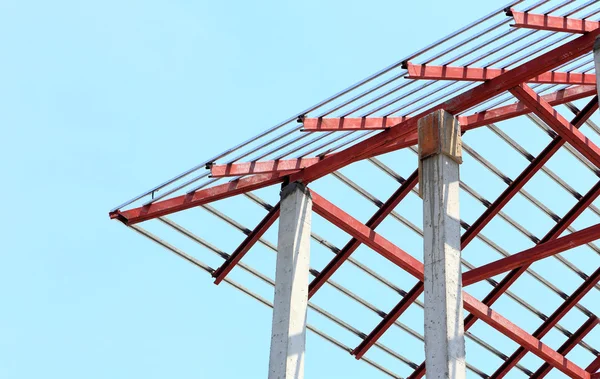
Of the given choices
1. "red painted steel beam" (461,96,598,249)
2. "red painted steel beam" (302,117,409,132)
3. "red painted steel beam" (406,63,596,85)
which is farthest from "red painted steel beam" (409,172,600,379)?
"red painted steel beam" (302,117,409,132)

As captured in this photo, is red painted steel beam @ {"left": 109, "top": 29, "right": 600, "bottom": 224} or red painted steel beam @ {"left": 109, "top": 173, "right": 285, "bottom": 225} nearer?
red painted steel beam @ {"left": 109, "top": 29, "right": 600, "bottom": 224}

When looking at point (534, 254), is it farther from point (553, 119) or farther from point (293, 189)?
point (293, 189)

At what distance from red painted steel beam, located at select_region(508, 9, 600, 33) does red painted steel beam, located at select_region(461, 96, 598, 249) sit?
→ 227 inches

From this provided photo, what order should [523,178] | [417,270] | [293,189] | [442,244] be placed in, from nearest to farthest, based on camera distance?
1. [442,244]
2. [293,189]
3. [417,270]
4. [523,178]

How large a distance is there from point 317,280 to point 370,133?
4.73 meters

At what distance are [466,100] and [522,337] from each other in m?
8.27

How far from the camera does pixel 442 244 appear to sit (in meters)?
21.3

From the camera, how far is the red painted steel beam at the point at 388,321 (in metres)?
28.6

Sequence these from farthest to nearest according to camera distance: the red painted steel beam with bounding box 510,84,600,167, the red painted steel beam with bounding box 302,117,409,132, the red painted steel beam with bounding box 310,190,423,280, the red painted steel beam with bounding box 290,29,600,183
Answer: the red painted steel beam with bounding box 310,190,423,280 < the red painted steel beam with bounding box 302,117,409,132 < the red painted steel beam with bounding box 510,84,600,167 < the red painted steel beam with bounding box 290,29,600,183

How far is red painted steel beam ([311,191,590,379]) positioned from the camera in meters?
25.1

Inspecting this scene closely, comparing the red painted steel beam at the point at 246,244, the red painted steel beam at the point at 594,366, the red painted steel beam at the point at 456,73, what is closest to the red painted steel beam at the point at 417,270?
the red painted steel beam at the point at 594,366

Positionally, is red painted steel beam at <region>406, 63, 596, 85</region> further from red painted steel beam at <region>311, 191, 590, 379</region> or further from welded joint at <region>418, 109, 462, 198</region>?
red painted steel beam at <region>311, 191, 590, 379</region>

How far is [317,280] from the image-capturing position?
27641 millimetres

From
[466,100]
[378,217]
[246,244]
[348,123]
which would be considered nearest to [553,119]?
[466,100]
